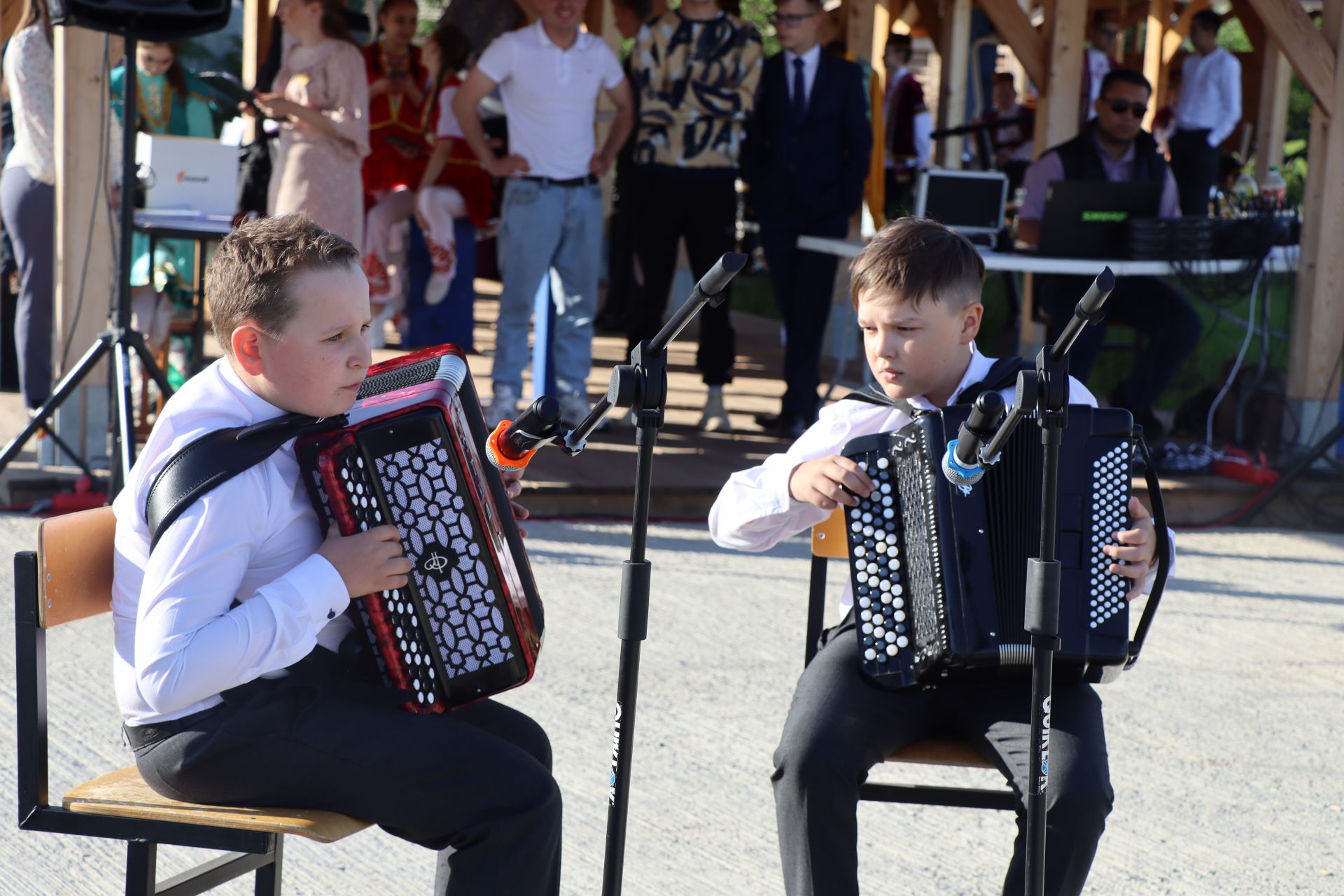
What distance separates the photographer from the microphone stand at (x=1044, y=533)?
1919mm

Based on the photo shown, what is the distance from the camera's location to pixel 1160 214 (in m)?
6.72

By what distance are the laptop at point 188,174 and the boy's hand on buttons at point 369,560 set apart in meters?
4.24

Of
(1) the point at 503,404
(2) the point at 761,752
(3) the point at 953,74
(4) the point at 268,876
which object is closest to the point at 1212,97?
(3) the point at 953,74

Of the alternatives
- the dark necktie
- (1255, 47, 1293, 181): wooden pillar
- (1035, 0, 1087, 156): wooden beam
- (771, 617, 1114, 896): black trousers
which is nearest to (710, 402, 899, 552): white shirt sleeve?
(771, 617, 1114, 896): black trousers

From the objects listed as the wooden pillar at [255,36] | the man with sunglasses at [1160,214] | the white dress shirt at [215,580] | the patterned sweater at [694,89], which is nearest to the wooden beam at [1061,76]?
the man with sunglasses at [1160,214]

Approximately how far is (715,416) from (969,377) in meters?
4.57

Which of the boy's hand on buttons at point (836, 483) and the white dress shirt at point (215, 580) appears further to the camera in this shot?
the boy's hand on buttons at point (836, 483)

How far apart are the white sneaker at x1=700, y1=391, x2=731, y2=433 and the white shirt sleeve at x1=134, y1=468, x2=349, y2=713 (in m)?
5.24

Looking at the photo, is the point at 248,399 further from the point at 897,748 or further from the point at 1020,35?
the point at 1020,35

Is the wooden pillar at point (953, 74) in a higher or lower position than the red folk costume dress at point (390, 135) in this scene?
higher

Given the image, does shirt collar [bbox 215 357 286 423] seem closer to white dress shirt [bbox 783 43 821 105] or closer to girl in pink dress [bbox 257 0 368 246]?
girl in pink dress [bbox 257 0 368 246]

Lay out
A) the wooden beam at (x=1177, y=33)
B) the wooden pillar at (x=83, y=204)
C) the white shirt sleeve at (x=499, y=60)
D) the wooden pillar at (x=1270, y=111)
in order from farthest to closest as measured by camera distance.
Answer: the wooden beam at (x=1177, y=33) < the wooden pillar at (x=1270, y=111) < the white shirt sleeve at (x=499, y=60) < the wooden pillar at (x=83, y=204)

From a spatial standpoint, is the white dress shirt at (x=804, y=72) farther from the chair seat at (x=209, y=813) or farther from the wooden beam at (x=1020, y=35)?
the chair seat at (x=209, y=813)

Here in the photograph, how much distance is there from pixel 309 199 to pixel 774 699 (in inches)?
128
